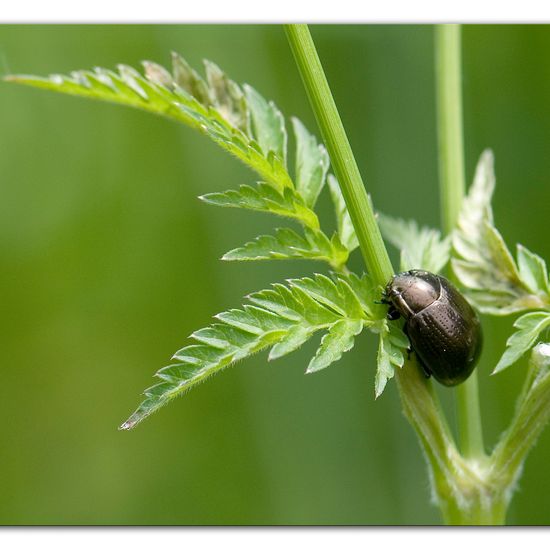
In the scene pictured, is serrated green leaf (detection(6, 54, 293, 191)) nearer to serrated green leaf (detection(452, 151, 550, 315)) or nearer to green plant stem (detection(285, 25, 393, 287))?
green plant stem (detection(285, 25, 393, 287))

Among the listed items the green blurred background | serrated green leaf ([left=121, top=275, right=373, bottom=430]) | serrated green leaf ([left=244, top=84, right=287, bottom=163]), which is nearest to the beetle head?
serrated green leaf ([left=121, top=275, right=373, bottom=430])

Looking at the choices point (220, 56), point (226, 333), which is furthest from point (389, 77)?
point (226, 333)

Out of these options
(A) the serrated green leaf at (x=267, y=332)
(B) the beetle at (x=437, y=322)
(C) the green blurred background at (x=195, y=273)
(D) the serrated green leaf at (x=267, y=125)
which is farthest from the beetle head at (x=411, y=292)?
(C) the green blurred background at (x=195, y=273)

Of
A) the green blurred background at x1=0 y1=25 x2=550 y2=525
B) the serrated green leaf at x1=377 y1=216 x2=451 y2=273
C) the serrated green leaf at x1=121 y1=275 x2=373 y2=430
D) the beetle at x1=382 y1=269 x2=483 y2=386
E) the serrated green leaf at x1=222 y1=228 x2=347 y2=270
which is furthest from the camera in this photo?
the green blurred background at x1=0 y1=25 x2=550 y2=525

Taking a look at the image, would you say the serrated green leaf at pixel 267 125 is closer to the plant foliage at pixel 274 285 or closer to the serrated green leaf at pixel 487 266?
the plant foliage at pixel 274 285

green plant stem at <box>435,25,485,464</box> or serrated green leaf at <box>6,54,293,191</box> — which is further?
green plant stem at <box>435,25,485,464</box>
